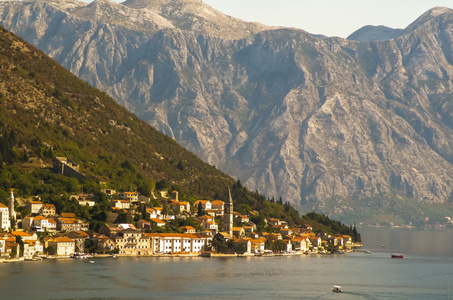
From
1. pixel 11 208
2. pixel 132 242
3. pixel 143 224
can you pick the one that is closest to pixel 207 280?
pixel 132 242

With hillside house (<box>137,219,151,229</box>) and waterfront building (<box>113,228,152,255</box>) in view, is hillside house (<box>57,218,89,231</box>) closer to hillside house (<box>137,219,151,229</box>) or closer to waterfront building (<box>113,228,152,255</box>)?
waterfront building (<box>113,228,152,255</box>)

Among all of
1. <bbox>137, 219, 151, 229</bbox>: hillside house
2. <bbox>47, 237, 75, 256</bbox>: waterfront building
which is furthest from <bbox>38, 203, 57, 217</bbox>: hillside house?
<bbox>137, 219, 151, 229</bbox>: hillside house

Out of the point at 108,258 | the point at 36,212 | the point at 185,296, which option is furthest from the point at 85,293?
the point at 36,212

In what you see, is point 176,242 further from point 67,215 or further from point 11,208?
point 11,208

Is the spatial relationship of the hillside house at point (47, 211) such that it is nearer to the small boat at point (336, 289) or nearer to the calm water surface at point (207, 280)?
the calm water surface at point (207, 280)

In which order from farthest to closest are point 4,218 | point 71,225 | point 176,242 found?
point 176,242
point 71,225
point 4,218

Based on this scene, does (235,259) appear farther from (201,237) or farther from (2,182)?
(2,182)
